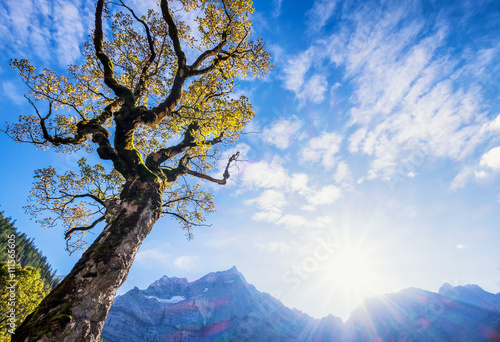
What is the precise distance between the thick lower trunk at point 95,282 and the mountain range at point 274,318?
162 m

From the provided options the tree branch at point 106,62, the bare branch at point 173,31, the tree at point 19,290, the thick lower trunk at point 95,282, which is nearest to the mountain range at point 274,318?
the tree at point 19,290

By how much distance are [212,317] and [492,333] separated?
170830 millimetres

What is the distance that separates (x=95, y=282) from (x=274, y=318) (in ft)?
726

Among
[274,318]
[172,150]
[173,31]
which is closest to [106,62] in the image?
[173,31]

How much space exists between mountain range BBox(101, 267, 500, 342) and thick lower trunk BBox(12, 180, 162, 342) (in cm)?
16243

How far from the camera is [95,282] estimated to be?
14.7ft

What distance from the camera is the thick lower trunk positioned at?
3.53 metres

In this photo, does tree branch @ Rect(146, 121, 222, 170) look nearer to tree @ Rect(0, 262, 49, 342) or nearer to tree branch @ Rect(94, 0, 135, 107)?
tree branch @ Rect(94, 0, 135, 107)

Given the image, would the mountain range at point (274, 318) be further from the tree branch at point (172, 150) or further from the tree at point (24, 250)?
the tree branch at point (172, 150)

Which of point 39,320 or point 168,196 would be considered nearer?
point 39,320

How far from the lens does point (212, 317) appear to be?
168 m

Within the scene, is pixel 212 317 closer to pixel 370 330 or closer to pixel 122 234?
pixel 370 330

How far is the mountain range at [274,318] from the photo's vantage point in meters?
127

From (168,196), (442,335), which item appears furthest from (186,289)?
(168,196)
